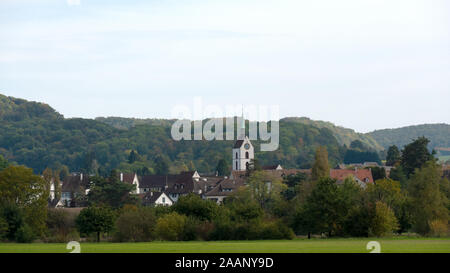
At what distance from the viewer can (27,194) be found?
78.1 meters

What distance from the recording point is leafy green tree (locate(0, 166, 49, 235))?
72750 mm

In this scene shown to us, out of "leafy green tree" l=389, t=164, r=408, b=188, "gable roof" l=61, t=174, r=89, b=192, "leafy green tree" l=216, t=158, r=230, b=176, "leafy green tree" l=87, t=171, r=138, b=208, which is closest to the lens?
"leafy green tree" l=389, t=164, r=408, b=188

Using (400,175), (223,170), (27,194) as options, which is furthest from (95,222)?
(223,170)

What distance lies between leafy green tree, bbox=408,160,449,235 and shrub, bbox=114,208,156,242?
79.3 feet

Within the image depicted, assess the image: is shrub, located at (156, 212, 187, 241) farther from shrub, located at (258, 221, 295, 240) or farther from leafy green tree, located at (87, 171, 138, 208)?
leafy green tree, located at (87, 171, 138, 208)

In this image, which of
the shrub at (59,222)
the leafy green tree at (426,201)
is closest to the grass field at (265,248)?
the leafy green tree at (426,201)

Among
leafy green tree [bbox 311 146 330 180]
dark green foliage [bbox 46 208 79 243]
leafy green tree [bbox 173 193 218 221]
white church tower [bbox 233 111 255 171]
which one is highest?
white church tower [bbox 233 111 255 171]

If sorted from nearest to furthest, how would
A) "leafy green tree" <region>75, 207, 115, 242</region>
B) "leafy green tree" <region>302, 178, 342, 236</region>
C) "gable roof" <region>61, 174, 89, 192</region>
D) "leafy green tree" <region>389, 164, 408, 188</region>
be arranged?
"leafy green tree" <region>302, 178, 342, 236</region> → "leafy green tree" <region>75, 207, 115, 242</region> → "leafy green tree" <region>389, 164, 408, 188</region> → "gable roof" <region>61, 174, 89, 192</region>

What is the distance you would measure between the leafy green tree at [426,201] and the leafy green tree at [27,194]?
35.4m

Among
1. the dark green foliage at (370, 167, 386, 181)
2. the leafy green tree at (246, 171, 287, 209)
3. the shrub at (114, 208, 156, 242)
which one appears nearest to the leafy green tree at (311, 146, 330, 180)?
the leafy green tree at (246, 171, 287, 209)

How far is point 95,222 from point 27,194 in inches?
550

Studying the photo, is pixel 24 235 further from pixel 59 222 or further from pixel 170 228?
pixel 59 222
